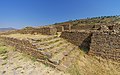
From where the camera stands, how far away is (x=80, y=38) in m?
10.9

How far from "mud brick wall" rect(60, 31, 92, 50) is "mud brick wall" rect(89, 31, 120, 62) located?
40.5 inches

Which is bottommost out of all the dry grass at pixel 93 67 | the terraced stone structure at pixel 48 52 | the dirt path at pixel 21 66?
the dry grass at pixel 93 67

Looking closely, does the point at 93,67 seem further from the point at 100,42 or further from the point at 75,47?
the point at 75,47

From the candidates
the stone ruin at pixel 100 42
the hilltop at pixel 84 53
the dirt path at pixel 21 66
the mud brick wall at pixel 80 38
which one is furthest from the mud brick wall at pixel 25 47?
the mud brick wall at pixel 80 38

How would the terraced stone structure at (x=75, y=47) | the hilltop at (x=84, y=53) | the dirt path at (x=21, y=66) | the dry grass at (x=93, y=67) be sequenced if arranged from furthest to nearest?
the terraced stone structure at (x=75, y=47) < the hilltop at (x=84, y=53) < the dry grass at (x=93, y=67) < the dirt path at (x=21, y=66)

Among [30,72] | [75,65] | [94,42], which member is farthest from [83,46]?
[30,72]

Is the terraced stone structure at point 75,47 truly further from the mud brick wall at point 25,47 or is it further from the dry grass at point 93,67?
the dry grass at point 93,67

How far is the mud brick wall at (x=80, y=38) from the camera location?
1053cm

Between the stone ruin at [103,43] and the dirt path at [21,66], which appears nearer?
the dirt path at [21,66]

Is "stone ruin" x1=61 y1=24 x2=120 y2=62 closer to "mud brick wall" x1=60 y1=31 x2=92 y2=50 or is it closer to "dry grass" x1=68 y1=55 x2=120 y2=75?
"mud brick wall" x1=60 y1=31 x2=92 y2=50

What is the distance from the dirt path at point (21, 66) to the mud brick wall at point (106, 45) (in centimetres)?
356

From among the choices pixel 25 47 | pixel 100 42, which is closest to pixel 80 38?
pixel 100 42

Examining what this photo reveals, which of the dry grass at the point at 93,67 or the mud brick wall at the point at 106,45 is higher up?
the mud brick wall at the point at 106,45

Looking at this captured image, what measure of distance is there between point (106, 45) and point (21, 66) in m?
5.26
